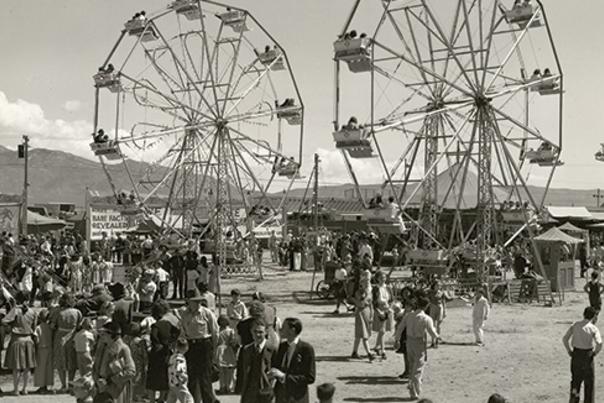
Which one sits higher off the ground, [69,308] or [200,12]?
[200,12]

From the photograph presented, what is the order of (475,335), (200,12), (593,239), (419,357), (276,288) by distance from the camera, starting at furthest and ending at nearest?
(593,239)
(200,12)
(276,288)
(475,335)
(419,357)

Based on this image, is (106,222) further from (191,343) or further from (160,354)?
(160,354)

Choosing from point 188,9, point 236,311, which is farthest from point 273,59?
point 236,311

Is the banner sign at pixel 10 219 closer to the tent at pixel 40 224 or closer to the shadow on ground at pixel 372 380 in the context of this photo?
→ the tent at pixel 40 224

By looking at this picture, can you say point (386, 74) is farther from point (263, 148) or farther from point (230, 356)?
point (230, 356)

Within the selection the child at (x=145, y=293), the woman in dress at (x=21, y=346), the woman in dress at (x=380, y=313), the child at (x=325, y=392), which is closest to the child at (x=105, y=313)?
the woman in dress at (x=21, y=346)

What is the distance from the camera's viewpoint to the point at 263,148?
32344mm

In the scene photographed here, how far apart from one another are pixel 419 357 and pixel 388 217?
1118cm

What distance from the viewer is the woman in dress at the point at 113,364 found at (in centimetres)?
835

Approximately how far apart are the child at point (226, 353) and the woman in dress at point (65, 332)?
2054mm

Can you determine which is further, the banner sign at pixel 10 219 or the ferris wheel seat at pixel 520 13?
the banner sign at pixel 10 219

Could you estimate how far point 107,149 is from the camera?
94.9 ft

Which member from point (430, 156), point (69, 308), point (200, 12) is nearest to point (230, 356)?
point (69, 308)

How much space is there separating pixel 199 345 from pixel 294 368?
124 inches
